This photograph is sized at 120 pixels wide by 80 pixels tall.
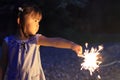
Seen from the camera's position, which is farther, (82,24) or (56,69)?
(82,24)

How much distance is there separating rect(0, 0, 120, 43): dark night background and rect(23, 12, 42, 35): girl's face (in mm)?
8707

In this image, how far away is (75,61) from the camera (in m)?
10.0

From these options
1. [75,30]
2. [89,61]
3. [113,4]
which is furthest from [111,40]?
[89,61]

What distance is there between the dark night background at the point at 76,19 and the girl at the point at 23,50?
8563 mm

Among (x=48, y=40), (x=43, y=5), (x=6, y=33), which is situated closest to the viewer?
(x=48, y=40)

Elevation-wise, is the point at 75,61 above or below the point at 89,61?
above

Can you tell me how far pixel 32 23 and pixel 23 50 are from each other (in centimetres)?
30

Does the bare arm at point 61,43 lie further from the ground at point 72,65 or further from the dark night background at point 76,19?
the dark night background at point 76,19

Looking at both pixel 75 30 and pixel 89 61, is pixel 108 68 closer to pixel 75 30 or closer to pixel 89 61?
pixel 89 61

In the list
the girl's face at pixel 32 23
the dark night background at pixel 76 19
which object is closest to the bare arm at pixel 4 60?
the girl's face at pixel 32 23

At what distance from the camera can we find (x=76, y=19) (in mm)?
15328

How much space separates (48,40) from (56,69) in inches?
212

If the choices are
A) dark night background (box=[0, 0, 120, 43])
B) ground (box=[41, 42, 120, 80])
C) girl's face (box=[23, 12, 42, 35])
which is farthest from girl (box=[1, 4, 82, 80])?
dark night background (box=[0, 0, 120, 43])

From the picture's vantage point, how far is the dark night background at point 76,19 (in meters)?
13.7
